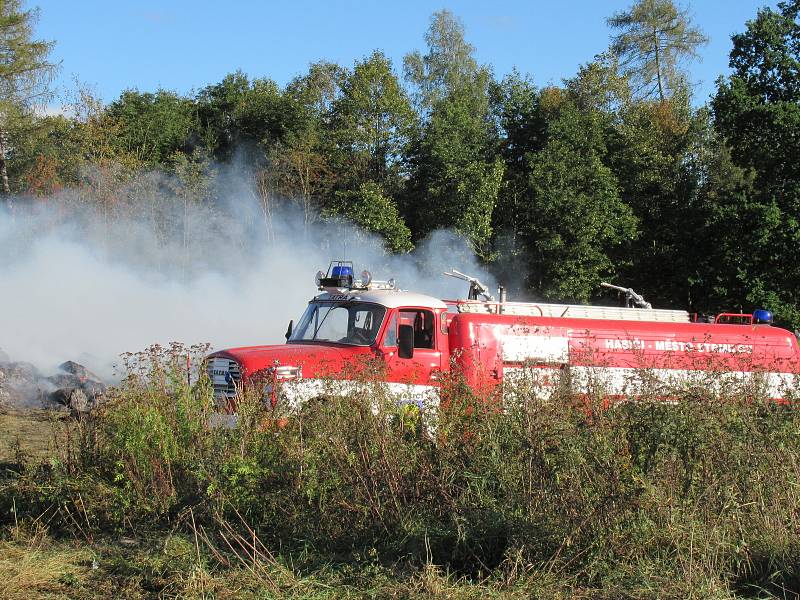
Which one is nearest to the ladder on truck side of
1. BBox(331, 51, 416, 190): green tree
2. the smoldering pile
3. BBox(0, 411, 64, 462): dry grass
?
BBox(0, 411, 64, 462): dry grass

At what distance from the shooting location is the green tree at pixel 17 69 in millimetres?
34562

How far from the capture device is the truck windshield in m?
Answer: 12.3

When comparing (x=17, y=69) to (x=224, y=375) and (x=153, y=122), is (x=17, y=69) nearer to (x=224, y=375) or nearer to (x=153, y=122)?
(x=153, y=122)

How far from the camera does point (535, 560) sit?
20.9 feet

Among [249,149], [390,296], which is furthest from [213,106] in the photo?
[390,296]

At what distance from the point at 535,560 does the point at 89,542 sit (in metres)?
4.19

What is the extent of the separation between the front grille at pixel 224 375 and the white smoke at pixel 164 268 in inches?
387

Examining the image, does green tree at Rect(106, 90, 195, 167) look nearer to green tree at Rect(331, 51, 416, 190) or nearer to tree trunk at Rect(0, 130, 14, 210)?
tree trunk at Rect(0, 130, 14, 210)

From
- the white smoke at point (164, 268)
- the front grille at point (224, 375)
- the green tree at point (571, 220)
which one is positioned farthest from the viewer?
the green tree at point (571, 220)

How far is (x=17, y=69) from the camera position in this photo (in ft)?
114

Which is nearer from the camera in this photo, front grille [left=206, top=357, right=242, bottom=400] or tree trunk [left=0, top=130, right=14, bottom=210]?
front grille [left=206, top=357, right=242, bottom=400]

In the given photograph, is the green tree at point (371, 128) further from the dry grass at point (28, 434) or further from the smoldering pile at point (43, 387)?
the dry grass at point (28, 434)

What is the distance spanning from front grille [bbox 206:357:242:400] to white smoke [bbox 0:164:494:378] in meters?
9.83

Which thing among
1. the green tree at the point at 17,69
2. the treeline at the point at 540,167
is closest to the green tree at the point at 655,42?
the treeline at the point at 540,167
